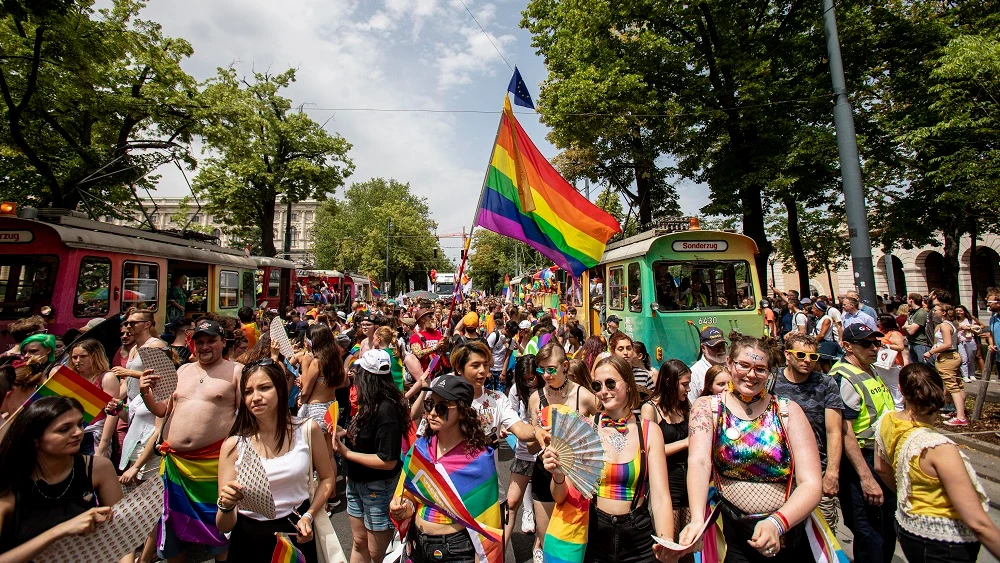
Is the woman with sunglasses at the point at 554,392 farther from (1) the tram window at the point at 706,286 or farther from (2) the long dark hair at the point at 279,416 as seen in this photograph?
(1) the tram window at the point at 706,286

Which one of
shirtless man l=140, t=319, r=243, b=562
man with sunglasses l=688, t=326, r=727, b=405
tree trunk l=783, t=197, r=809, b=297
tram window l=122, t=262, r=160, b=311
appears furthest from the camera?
tree trunk l=783, t=197, r=809, b=297

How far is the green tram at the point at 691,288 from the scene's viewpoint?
928 cm

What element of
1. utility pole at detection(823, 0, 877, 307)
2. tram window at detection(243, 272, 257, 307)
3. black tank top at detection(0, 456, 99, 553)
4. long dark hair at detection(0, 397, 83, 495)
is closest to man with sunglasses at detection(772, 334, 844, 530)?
black tank top at detection(0, 456, 99, 553)

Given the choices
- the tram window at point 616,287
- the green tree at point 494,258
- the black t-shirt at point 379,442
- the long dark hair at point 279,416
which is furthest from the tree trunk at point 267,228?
the green tree at point 494,258

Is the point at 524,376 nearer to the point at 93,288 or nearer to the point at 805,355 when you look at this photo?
the point at 805,355

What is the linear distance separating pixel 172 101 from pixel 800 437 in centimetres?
2126

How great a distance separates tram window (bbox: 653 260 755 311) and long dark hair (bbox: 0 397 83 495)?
8679 millimetres

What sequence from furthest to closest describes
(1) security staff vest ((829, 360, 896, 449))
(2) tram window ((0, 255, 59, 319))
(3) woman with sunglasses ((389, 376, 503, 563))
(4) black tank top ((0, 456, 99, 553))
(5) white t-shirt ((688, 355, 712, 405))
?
(2) tram window ((0, 255, 59, 319)) < (5) white t-shirt ((688, 355, 712, 405)) < (1) security staff vest ((829, 360, 896, 449)) < (3) woman with sunglasses ((389, 376, 503, 563)) < (4) black tank top ((0, 456, 99, 553))

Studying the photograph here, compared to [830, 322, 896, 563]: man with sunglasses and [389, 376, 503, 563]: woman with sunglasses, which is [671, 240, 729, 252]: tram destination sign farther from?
[389, 376, 503, 563]: woman with sunglasses

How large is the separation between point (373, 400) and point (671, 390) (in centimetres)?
211

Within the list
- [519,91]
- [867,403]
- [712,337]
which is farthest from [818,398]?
[519,91]

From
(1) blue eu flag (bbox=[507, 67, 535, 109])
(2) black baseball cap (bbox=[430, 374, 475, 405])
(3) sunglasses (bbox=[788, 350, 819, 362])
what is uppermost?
(1) blue eu flag (bbox=[507, 67, 535, 109])

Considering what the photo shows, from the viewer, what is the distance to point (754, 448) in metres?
2.53

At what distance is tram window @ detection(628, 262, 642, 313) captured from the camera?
9617 mm
